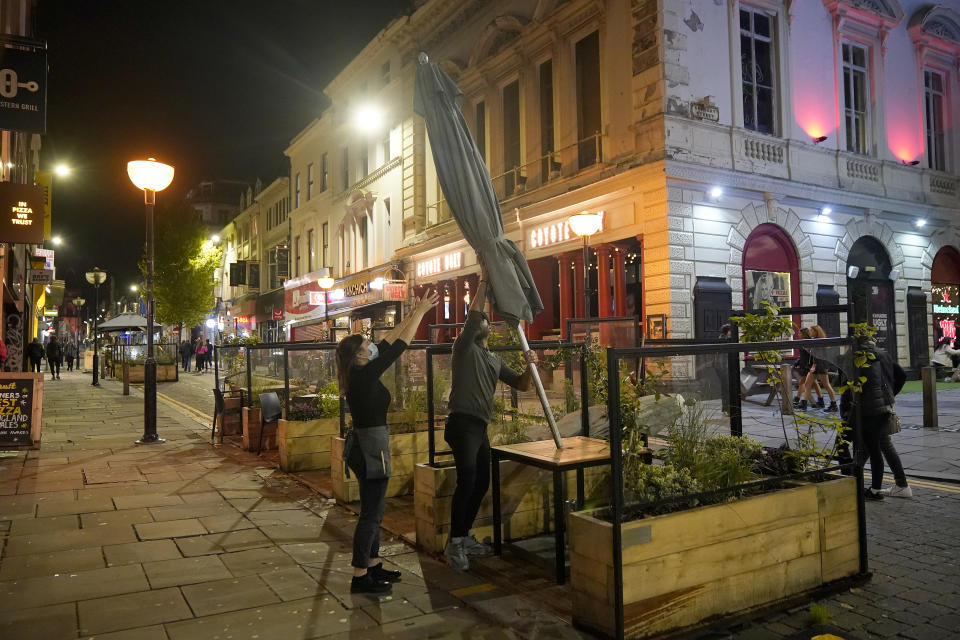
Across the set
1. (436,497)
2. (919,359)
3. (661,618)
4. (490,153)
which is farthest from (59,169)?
(919,359)

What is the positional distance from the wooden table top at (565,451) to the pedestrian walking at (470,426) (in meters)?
0.24

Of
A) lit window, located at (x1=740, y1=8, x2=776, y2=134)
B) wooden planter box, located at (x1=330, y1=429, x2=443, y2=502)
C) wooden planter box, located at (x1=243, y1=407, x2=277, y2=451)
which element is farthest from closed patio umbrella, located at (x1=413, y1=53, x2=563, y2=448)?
lit window, located at (x1=740, y1=8, x2=776, y2=134)

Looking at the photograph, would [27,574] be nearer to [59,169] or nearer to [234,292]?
[59,169]

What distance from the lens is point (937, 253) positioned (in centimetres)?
2055

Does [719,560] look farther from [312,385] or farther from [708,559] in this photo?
[312,385]

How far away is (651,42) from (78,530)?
47.5 ft

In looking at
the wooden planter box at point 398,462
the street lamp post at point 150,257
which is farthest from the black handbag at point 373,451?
the street lamp post at point 150,257

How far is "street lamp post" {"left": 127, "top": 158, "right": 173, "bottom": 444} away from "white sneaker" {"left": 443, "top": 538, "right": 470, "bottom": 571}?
7.94 metres

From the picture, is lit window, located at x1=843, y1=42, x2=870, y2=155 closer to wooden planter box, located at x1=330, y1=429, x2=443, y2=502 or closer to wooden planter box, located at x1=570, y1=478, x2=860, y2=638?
wooden planter box, located at x1=330, y1=429, x2=443, y2=502

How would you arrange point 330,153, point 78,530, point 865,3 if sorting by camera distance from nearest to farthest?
point 78,530
point 865,3
point 330,153

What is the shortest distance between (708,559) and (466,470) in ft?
5.86

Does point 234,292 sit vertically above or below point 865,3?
below

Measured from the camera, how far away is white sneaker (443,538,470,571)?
4.75 m

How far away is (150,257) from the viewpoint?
38.8 feet
